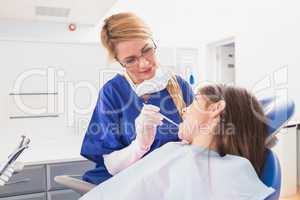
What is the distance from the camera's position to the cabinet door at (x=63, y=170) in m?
1.91

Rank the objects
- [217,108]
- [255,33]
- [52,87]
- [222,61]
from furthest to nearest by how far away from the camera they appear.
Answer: [222,61] → [255,33] → [52,87] → [217,108]

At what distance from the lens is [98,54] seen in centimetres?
211

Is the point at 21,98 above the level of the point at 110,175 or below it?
above

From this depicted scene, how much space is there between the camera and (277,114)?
2.99 ft

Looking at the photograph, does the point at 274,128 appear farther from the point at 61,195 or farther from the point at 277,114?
the point at 61,195

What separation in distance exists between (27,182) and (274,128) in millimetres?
1514

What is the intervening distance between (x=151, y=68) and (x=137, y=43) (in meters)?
0.15

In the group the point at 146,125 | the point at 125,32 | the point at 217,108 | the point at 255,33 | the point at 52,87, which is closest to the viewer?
the point at 217,108

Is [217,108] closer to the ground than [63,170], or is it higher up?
higher up

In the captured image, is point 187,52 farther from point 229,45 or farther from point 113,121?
point 229,45

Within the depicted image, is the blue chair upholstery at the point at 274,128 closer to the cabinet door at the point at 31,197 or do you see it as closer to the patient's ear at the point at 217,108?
the patient's ear at the point at 217,108

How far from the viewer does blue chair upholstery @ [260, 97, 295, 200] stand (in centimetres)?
89

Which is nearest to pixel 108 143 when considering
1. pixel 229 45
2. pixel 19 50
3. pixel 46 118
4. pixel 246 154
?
pixel 246 154

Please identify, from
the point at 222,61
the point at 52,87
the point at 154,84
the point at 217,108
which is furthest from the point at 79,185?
the point at 222,61
